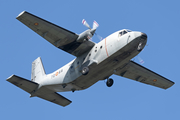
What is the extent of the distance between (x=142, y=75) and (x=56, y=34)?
30.3 feet

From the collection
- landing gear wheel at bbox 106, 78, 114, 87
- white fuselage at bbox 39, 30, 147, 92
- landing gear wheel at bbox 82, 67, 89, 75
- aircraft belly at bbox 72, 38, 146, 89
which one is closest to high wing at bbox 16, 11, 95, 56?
white fuselage at bbox 39, 30, 147, 92

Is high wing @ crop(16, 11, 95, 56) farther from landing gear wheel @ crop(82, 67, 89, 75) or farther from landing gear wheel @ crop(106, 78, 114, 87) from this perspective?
landing gear wheel @ crop(106, 78, 114, 87)

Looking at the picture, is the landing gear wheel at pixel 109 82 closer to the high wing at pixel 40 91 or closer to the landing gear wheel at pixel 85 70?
the landing gear wheel at pixel 85 70

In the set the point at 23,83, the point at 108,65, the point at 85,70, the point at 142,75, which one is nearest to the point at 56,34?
the point at 85,70

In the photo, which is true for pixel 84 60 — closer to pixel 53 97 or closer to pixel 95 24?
pixel 95 24

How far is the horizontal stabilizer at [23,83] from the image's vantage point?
25.9m

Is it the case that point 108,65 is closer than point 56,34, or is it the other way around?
point 56,34

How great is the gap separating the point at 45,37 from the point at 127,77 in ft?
28.8

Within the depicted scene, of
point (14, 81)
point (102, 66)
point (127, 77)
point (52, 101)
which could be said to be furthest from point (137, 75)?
point (14, 81)

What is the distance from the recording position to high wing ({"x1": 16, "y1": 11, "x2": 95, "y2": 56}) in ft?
76.2

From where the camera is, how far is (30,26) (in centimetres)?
2375

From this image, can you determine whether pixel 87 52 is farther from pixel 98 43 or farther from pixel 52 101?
pixel 52 101

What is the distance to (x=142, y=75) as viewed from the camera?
94.9 ft

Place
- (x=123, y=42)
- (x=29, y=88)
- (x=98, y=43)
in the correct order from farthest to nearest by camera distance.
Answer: (x=29, y=88)
(x=98, y=43)
(x=123, y=42)
